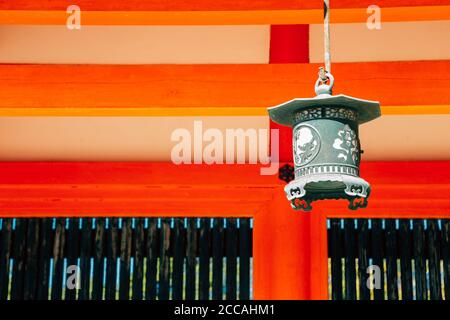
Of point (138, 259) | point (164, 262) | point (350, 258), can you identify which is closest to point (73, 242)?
point (138, 259)

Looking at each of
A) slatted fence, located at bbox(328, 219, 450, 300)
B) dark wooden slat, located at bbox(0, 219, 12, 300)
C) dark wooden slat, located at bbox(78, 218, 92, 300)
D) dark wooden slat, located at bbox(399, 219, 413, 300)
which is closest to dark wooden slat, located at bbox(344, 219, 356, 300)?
slatted fence, located at bbox(328, 219, 450, 300)

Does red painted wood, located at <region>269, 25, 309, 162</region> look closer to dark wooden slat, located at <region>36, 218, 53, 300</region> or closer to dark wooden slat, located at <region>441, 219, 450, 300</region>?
dark wooden slat, located at <region>441, 219, 450, 300</region>

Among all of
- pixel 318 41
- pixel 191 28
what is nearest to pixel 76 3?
pixel 191 28

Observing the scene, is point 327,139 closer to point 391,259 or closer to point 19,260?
point 391,259

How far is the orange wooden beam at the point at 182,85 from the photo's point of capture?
4.17 m

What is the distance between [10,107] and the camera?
4211 mm

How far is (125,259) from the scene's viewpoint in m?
5.97

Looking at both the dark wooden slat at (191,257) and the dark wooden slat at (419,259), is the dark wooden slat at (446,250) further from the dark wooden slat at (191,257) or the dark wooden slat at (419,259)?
the dark wooden slat at (191,257)

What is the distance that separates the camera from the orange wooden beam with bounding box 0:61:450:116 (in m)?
4.17

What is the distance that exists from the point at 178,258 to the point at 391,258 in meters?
1.68

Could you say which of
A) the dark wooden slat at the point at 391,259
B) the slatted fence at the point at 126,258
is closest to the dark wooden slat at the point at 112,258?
the slatted fence at the point at 126,258

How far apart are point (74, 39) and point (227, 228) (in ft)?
6.21

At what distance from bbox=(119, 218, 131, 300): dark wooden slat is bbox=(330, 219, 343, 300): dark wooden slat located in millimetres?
1607

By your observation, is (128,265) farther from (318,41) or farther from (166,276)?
(318,41)
